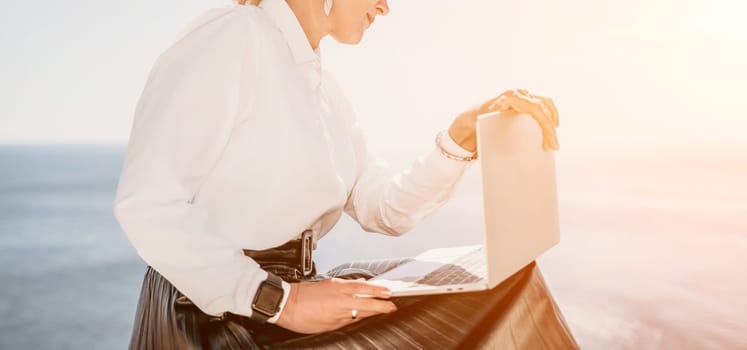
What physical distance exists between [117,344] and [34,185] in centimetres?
526

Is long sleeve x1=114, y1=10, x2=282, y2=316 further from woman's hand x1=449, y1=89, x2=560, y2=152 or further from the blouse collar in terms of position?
woman's hand x1=449, y1=89, x2=560, y2=152

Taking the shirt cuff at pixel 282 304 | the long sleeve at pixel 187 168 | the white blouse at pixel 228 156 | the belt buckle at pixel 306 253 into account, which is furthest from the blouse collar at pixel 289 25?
the shirt cuff at pixel 282 304

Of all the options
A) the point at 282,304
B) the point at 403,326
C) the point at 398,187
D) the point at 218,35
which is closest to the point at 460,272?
the point at 403,326

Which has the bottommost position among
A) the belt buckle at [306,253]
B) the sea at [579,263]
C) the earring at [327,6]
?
the sea at [579,263]

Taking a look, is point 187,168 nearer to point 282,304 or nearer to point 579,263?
point 282,304

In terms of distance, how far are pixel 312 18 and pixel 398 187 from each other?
0.37 m

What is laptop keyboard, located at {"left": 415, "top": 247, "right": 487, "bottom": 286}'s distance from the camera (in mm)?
815

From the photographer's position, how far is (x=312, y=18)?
3.50ft

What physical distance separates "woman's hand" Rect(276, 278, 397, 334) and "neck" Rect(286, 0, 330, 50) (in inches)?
18.8

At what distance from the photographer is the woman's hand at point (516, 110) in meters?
0.93

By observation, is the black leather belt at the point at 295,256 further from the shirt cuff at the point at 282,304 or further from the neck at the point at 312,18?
the neck at the point at 312,18

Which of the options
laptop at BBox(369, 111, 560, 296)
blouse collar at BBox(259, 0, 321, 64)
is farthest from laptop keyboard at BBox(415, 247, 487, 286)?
blouse collar at BBox(259, 0, 321, 64)

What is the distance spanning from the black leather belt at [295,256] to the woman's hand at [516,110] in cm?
33

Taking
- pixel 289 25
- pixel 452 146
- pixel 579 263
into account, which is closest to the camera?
pixel 289 25
